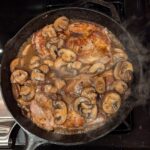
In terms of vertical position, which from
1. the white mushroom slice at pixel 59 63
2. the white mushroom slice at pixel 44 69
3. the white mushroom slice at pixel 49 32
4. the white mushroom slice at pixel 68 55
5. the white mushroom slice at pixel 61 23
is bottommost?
the white mushroom slice at pixel 44 69

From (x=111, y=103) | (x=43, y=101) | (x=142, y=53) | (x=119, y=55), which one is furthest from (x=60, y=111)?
(x=142, y=53)

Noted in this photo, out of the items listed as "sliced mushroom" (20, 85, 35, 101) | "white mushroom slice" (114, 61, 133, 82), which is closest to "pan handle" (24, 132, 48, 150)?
"sliced mushroom" (20, 85, 35, 101)

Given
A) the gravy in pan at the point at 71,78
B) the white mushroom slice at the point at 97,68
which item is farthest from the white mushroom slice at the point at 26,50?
the white mushroom slice at the point at 97,68

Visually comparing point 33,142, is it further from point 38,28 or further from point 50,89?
point 38,28

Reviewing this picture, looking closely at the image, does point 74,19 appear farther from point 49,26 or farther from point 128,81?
point 128,81

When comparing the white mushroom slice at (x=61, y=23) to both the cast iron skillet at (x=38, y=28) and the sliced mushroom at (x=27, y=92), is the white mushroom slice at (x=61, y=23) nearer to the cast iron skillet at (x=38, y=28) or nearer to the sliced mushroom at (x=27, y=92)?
the cast iron skillet at (x=38, y=28)

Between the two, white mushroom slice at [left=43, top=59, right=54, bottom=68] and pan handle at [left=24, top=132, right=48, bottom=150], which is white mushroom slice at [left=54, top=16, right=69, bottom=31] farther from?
pan handle at [left=24, top=132, right=48, bottom=150]

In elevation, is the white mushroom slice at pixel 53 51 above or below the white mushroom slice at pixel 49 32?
below

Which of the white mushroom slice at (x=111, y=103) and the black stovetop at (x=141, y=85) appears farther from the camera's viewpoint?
the black stovetop at (x=141, y=85)
